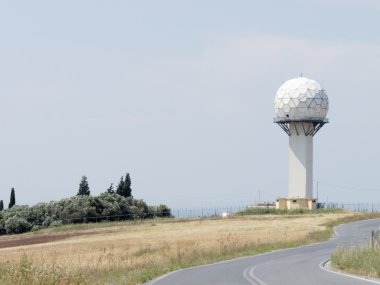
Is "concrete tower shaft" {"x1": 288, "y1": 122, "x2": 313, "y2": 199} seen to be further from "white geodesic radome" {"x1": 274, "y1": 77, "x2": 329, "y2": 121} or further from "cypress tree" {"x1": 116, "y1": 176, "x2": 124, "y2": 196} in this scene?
"cypress tree" {"x1": 116, "y1": 176, "x2": 124, "y2": 196}

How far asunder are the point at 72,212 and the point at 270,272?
65.4 meters

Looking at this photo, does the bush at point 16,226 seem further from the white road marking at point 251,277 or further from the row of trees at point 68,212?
the white road marking at point 251,277

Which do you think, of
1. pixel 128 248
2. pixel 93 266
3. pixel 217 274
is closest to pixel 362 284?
pixel 217 274

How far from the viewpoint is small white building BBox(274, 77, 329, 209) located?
→ 3693 inches

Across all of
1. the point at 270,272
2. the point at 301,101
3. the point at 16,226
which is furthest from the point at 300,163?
the point at 270,272

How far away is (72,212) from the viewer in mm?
90375

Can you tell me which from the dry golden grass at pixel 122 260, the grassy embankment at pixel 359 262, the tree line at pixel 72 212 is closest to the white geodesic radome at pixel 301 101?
the tree line at pixel 72 212

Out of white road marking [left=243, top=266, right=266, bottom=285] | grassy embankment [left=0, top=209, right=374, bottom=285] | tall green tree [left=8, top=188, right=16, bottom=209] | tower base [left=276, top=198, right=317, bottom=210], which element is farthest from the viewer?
tall green tree [left=8, top=188, right=16, bottom=209]

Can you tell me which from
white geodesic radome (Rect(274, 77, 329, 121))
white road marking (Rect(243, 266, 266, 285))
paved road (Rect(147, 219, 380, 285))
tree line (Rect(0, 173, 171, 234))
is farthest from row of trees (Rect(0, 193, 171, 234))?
white road marking (Rect(243, 266, 266, 285))

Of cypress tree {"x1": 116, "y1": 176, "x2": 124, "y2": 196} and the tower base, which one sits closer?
the tower base

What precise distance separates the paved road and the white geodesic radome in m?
54.6

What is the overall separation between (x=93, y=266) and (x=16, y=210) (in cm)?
6416

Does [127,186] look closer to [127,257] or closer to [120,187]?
[120,187]

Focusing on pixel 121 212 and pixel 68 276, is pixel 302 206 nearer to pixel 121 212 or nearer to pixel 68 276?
pixel 121 212
